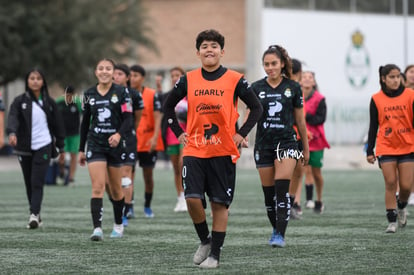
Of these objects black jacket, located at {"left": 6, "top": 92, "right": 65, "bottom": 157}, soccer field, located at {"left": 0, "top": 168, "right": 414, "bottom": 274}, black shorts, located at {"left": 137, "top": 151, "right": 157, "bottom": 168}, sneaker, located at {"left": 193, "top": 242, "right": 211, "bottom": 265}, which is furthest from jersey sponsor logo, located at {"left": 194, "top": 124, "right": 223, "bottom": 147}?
black shorts, located at {"left": 137, "top": 151, "right": 157, "bottom": 168}

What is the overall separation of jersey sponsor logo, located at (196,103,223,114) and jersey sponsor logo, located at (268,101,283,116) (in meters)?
2.07

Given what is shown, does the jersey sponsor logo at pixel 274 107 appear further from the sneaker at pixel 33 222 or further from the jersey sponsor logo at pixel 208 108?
the sneaker at pixel 33 222

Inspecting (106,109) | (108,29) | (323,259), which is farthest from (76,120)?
(108,29)

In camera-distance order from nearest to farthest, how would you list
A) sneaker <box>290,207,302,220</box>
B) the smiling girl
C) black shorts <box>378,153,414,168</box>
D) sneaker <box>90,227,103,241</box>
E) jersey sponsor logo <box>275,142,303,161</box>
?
jersey sponsor logo <box>275,142,303,161</box>
sneaker <box>90,227,103,241</box>
the smiling girl
black shorts <box>378,153,414,168</box>
sneaker <box>290,207,302,220</box>

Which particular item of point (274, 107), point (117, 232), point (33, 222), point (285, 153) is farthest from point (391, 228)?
point (33, 222)

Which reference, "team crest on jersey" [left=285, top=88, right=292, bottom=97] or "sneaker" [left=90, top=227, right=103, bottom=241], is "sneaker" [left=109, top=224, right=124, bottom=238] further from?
"team crest on jersey" [left=285, top=88, right=292, bottom=97]

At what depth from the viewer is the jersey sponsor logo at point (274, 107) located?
11.4 metres

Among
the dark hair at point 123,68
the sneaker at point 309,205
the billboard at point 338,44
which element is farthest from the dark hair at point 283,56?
the billboard at point 338,44

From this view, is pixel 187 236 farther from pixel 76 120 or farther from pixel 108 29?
pixel 108 29

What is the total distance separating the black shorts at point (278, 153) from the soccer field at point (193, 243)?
0.88 metres

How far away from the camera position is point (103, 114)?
12062mm

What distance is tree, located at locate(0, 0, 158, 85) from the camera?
40.8 meters

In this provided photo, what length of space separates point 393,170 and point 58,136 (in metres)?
4.43

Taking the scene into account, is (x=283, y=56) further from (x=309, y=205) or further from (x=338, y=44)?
(x=338, y=44)
